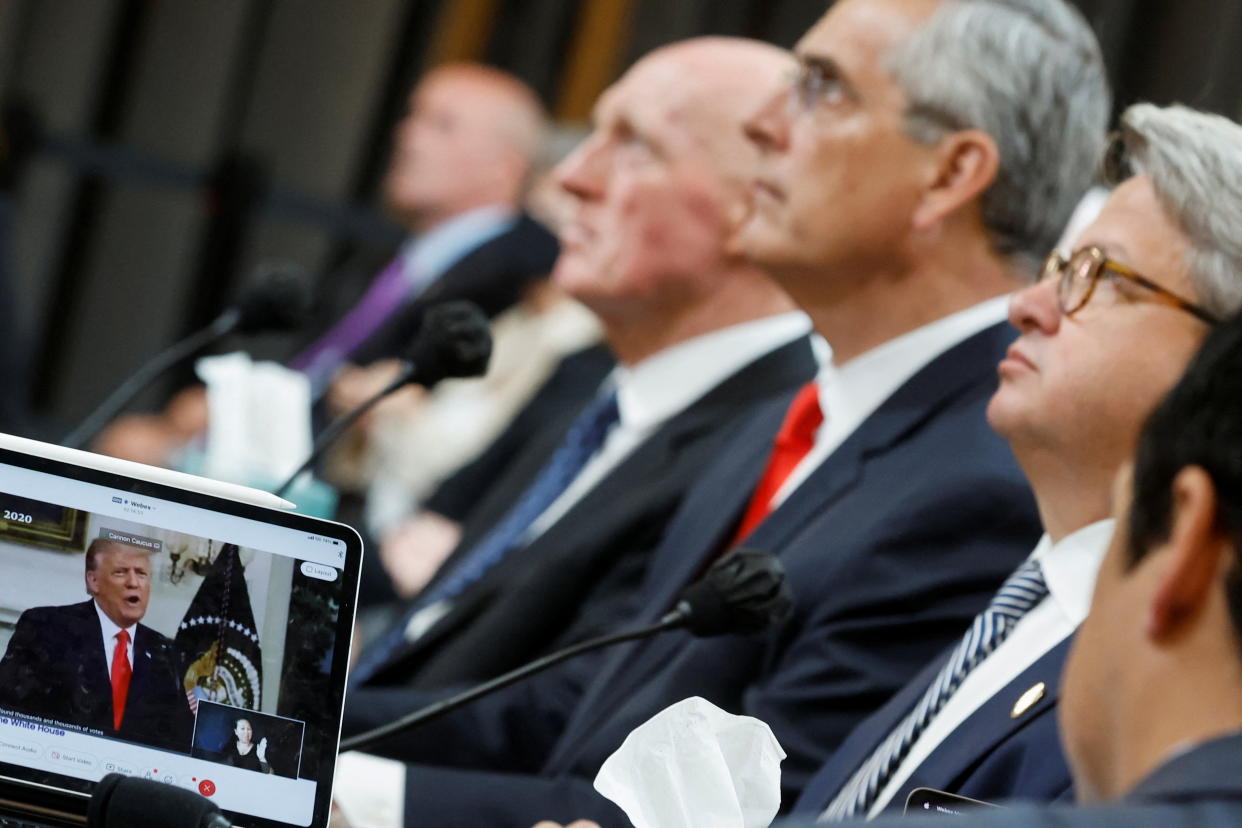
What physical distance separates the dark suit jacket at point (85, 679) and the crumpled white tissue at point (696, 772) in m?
0.33

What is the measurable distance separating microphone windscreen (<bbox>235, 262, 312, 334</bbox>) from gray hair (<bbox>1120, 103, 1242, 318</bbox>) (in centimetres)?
119

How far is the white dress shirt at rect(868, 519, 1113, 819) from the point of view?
157 centimetres

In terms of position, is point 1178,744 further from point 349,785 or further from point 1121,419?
point 349,785

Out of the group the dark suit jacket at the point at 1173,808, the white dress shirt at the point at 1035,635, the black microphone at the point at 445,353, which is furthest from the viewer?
the black microphone at the point at 445,353

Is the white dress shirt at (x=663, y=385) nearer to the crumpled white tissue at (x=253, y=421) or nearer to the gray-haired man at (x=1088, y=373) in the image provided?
the crumpled white tissue at (x=253, y=421)

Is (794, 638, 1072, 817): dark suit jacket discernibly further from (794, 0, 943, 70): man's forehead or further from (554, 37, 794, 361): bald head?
(554, 37, 794, 361): bald head

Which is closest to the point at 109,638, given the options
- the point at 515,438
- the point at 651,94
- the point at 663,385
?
the point at 663,385

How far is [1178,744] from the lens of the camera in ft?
2.83

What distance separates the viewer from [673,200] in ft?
9.02

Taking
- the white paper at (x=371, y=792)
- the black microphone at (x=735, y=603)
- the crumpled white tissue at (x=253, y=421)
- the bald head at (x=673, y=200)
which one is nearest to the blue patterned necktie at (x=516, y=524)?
the bald head at (x=673, y=200)

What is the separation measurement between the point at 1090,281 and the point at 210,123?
15.6 feet

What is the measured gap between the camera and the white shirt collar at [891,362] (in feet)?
6.96

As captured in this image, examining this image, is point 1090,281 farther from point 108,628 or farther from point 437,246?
point 437,246

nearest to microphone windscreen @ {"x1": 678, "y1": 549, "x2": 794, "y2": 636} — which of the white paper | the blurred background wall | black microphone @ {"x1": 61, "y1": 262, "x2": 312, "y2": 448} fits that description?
the white paper
